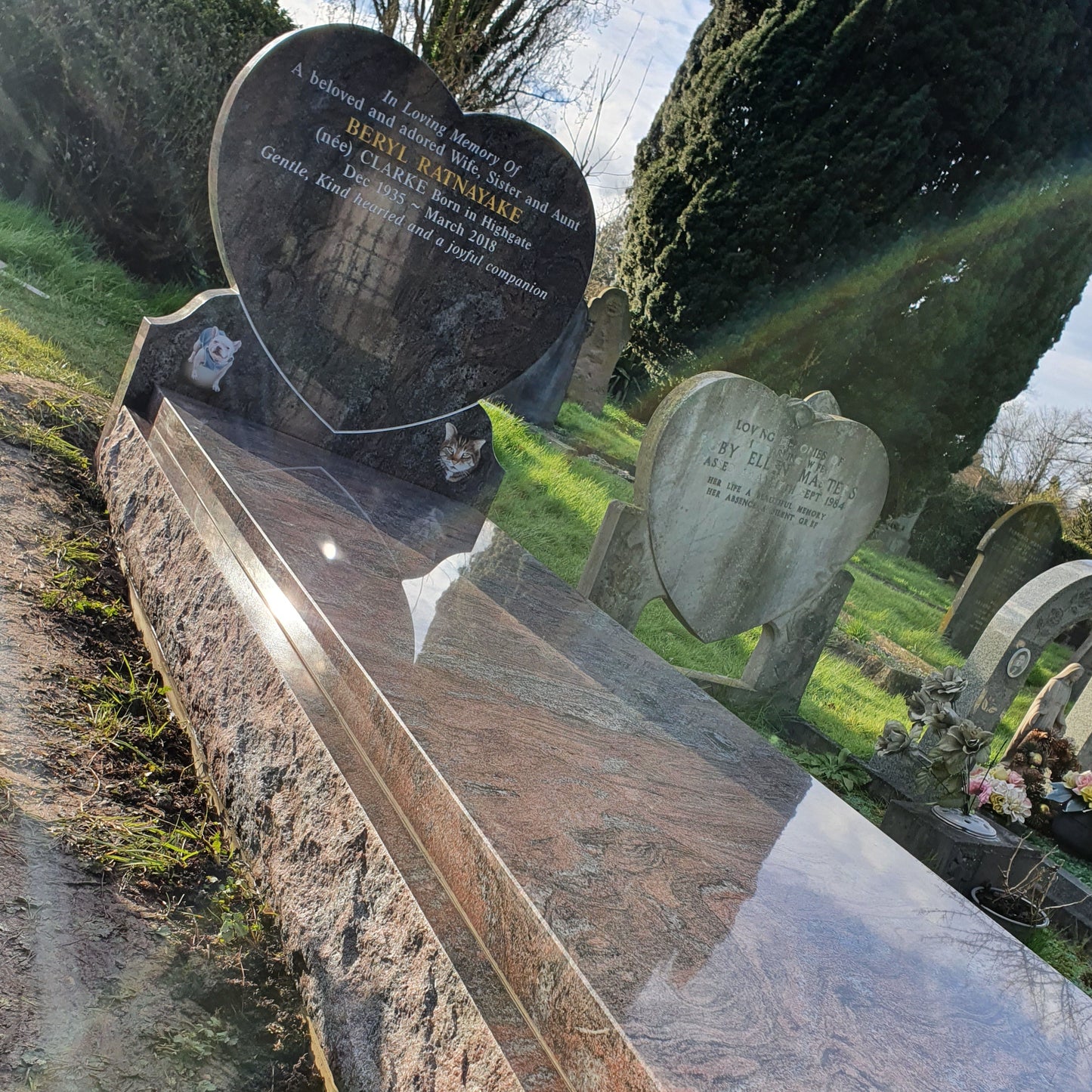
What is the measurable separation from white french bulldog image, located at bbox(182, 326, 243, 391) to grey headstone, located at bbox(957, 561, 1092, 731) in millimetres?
4069

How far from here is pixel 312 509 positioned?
9.97ft

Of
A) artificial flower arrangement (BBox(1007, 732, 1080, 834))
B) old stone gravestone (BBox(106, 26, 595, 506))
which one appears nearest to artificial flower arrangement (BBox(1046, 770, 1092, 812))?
artificial flower arrangement (BBox(1007, 732, 1080, 834))

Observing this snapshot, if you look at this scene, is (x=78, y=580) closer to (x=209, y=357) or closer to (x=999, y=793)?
(x=209, y=357)

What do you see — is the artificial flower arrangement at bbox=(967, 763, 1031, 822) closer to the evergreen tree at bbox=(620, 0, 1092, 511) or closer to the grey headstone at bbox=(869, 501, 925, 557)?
the evergreen tree at bbox=(620, 0, 1092, 511)

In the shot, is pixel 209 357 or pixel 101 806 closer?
pixel 101 806

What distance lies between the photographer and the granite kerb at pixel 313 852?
1.41 m

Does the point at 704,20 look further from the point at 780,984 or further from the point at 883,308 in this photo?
the point at 780,984

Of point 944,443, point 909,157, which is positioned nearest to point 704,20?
point 909,157

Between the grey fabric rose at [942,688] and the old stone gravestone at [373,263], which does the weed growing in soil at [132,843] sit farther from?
the grey fabric rose at [942,688]

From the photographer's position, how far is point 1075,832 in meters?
4.90

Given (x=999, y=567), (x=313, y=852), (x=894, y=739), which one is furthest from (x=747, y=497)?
(x=999, y=567)

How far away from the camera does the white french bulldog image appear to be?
372 centimetres

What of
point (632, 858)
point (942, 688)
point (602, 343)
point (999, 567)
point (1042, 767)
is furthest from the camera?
point (602, 343)

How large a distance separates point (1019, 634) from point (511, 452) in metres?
3.42
